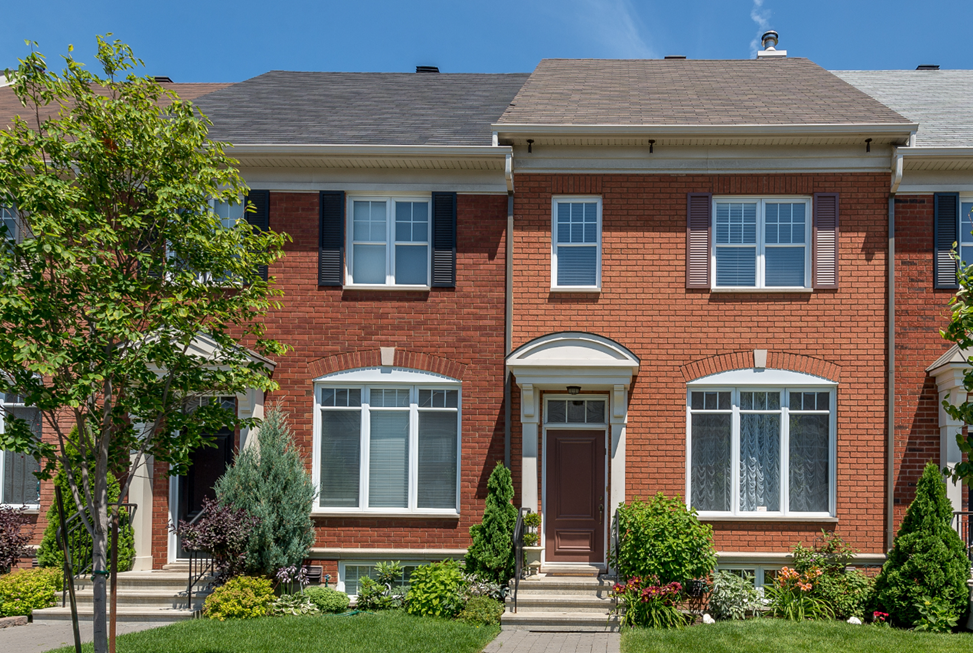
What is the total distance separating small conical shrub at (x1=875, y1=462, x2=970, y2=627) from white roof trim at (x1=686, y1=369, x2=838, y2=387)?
1951 mm

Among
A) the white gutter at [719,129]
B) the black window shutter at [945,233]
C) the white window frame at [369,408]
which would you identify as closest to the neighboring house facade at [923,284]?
the black window shutter at [945,233]

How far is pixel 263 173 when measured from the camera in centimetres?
1199

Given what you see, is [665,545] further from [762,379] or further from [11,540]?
Answer: [11,540]

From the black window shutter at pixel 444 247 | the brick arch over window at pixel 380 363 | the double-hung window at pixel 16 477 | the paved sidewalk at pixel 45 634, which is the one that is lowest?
the paved sidewalk at pixel 45 634

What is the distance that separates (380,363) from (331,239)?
79.9 inches

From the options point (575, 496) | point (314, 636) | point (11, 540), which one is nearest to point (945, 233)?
point (575, 496)

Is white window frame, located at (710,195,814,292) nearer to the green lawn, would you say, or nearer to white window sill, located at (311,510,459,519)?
the green lawn

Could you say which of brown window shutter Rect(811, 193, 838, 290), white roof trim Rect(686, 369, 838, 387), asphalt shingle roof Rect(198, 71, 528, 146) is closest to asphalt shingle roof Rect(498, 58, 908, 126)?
asphalt shingle roof Rect(198, 71, 528, 146)

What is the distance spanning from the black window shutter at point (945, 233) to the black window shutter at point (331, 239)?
8.79 metres

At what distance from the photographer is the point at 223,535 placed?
34.0 ft

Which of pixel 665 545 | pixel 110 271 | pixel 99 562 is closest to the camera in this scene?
pixel 110 271

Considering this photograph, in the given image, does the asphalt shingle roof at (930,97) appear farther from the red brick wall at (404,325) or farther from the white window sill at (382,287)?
the white window sill at (382,287)

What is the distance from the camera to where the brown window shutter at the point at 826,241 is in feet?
37.9

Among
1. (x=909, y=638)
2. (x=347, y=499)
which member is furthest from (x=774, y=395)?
(x=347, y=499)
